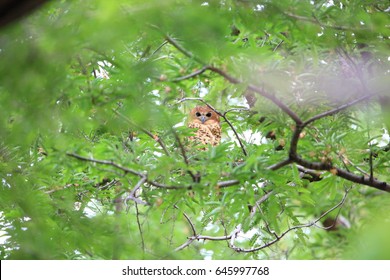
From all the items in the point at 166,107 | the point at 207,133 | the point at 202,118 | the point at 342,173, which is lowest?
the point at 342,173

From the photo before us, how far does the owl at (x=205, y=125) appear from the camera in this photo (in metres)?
2.62

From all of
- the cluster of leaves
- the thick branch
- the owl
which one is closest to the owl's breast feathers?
the owl

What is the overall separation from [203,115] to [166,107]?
77cm

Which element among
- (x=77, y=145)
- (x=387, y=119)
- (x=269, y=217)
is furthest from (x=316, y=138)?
(x=77, y=145)

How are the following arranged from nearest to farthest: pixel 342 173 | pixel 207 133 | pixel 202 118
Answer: pixel 342 173 → pixel 207 133 → pixel 202 118

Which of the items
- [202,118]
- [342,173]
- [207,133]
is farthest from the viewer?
[202,118]

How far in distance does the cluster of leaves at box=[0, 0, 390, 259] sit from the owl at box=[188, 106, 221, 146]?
4.3 inches

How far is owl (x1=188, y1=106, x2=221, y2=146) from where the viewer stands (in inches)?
103

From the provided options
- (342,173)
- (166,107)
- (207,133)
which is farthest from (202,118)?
(342,173)

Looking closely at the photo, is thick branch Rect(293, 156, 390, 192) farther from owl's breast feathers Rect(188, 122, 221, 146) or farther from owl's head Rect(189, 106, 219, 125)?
owl's head Rect(189, 106, 219, 125)

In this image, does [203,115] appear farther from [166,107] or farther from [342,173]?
[342,173]

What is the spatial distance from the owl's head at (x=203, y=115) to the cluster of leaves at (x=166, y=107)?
11 centimetres

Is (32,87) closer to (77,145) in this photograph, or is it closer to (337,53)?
(77,145)

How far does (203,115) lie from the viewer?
9.50ft
